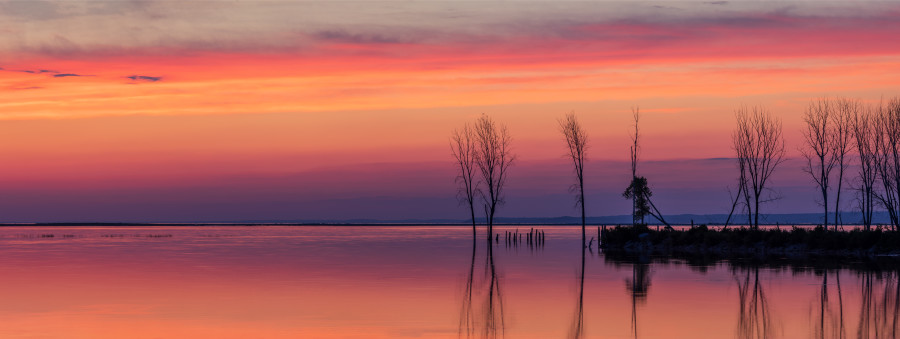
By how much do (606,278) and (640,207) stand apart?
129 feet

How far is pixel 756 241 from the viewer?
205ft

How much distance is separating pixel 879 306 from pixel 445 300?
11.8 m

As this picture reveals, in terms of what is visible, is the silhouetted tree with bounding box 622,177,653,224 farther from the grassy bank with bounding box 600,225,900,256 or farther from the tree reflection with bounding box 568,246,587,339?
the tree reflection with bounding box 568,246,587,339

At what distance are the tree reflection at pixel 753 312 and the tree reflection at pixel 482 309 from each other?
537 cm

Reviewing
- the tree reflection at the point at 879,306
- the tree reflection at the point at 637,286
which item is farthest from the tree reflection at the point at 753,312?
the tree reflection at the point at 637,286

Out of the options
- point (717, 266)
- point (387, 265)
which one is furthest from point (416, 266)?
point (717, 266)

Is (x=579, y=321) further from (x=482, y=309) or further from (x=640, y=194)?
(x=640, y=194)

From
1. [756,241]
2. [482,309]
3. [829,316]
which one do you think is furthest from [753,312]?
[756,241]

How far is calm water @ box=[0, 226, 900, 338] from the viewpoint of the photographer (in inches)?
824

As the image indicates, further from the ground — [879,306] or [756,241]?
[756,241]

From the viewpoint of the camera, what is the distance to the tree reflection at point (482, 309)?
68.1ft

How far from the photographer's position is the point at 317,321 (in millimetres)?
22438

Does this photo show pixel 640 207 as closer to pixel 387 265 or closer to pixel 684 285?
pixel 387 265

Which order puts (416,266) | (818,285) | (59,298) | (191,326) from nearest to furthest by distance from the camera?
1. (191,326)
2. (59,298)
3. (818,285)
4. (416,266)
